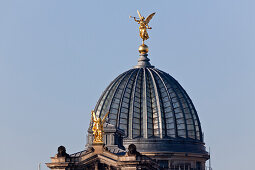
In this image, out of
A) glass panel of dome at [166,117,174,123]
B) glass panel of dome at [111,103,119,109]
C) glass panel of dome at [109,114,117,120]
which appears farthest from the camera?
glass panel of dome at [111,103,119,109]

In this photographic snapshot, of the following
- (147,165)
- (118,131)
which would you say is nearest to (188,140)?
(118,131)

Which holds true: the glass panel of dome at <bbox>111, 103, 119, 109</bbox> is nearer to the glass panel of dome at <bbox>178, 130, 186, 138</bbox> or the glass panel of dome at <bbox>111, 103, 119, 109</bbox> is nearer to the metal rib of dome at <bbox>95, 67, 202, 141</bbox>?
the metal rib of dome at <bbox>95, 67, 202, 141</bbox>

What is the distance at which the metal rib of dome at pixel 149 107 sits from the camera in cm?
13175

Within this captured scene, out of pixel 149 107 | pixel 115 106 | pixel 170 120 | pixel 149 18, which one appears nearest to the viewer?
pixel 170 120

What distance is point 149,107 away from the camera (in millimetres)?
133125

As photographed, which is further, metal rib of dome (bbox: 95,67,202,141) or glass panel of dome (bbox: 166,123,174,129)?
glass panel of dome (bbox: 166,123,174,129)

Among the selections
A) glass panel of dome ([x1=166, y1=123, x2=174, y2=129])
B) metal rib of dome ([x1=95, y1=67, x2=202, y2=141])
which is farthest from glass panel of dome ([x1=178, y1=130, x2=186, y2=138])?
glass panel of dome ([x1=166, y1=123, x2=174, y2=129])

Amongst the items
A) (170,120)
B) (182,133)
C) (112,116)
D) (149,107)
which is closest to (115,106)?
(112,116)

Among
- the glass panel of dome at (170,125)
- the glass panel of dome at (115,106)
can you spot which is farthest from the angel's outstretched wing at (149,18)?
the glass panel of dome at (170,125)

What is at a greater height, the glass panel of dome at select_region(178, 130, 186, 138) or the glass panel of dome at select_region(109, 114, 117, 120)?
the glass panel of dome at select_region(109, 114, 117, 120)

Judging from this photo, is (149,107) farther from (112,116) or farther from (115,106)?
(112,116)

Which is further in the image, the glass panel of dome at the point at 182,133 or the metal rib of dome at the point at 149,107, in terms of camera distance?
the glass panel of dome at the point at 182,133

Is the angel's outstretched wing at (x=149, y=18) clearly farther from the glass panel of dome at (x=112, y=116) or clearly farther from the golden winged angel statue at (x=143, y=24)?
the glass panel of dome at (x=112, y=116)

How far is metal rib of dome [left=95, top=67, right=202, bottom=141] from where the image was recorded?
131750 millimetres
